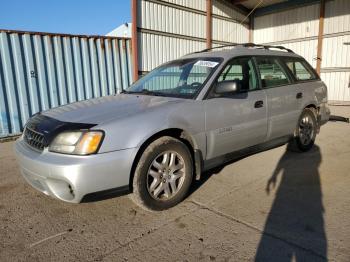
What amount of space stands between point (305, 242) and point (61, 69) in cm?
679

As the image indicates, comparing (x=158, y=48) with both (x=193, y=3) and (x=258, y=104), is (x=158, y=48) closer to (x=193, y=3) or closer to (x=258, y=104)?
(x=193, y=3)

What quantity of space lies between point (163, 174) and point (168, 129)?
0.45 m

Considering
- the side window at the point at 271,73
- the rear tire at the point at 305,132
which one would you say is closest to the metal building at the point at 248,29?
the side window at the point at 271,73

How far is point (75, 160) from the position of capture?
2414mm

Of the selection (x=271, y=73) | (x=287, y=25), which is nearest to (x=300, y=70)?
(x=271, y=73)

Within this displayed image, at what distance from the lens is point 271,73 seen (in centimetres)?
410

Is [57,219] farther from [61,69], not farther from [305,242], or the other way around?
[61,69]

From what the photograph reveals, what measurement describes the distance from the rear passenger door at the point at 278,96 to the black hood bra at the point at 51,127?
2431 mm

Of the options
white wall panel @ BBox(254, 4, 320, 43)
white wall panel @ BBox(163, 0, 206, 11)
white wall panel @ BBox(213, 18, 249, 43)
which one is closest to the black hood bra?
white wall panel @ BBox(163, 0, 206, 11)

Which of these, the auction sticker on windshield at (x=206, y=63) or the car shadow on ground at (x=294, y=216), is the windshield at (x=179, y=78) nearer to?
the auction sticker on windshield at (x=206, y=63)

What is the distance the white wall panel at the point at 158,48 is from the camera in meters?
9.38

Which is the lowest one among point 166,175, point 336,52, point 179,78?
point 166,175

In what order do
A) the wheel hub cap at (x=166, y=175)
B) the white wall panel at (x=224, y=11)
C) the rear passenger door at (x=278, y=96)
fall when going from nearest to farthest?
the wheel hub cap at (x=166, y=175), the rear passenger door at (x=278, y=96), the white wall panel at (x=224, y=11)

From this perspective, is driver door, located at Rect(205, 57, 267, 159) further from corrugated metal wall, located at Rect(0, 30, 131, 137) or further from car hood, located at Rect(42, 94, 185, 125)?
corrugated metal wall, located at Rect(0, 30, 131, 137)
